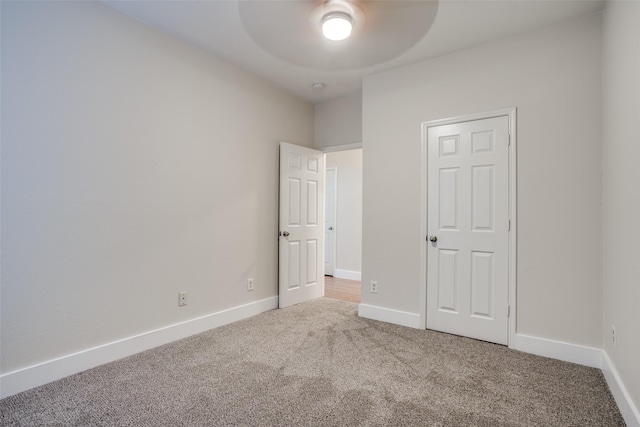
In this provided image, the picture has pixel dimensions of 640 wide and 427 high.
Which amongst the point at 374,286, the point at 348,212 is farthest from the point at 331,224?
the point at 374,286

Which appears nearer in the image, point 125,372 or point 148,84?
point 125,372

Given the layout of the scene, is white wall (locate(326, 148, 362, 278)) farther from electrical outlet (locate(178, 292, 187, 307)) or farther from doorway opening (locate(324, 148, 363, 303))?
electrical outlet (locate(178, 292, 187, 307))

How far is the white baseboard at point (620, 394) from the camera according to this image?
5.10 feet

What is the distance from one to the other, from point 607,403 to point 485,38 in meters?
2.73

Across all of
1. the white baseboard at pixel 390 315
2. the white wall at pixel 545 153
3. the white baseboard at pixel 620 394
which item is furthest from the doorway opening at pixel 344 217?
the white baseboard at pixel 620 394

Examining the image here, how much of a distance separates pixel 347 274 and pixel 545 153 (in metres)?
3.87

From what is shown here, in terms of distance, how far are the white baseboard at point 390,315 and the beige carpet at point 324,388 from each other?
0.32 metres

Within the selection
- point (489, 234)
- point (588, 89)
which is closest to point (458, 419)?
point (489, 234)

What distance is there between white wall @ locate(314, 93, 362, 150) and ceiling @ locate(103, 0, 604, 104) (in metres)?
0.74

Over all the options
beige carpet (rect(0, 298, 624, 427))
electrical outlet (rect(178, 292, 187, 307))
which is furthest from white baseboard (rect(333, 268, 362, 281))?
electrical outlet (rect(178, 292, 187, 307))

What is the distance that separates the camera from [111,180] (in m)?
2.37

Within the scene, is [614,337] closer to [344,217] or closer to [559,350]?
[559,350]

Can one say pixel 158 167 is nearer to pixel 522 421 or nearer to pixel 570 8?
pixel 522 421

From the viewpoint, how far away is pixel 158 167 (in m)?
2.66
